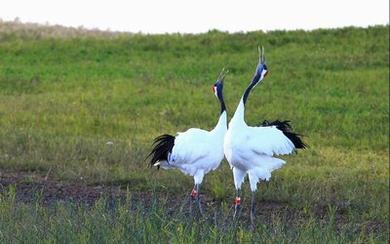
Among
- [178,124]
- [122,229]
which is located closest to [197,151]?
[122,229]

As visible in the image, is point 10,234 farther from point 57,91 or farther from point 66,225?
point 57,91

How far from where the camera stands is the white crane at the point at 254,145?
8.48 metres

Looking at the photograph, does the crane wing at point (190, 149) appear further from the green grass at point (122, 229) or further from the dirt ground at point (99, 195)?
the green grass at point (122, 229)

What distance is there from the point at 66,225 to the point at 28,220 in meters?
0.51

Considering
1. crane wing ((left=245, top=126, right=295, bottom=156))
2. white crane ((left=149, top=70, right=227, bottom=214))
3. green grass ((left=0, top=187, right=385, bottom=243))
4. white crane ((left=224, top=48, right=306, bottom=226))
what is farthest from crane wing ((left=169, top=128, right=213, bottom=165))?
green grass ((left=0, top=187, right=385, bottom=243))

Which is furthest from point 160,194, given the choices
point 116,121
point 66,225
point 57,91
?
point 57,91

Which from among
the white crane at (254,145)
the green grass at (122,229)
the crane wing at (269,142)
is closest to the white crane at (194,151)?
the white crane at (254,145)

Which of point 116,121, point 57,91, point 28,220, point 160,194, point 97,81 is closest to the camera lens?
point 28,220

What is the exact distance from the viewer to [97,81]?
2092 cm

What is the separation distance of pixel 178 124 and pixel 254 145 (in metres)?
7.85

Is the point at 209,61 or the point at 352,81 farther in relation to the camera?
the point at 209,61

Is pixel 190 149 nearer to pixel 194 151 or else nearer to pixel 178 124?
pixel 194 151

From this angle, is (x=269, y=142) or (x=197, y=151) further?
(x=197, y=151)

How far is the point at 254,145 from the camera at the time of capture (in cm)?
850
